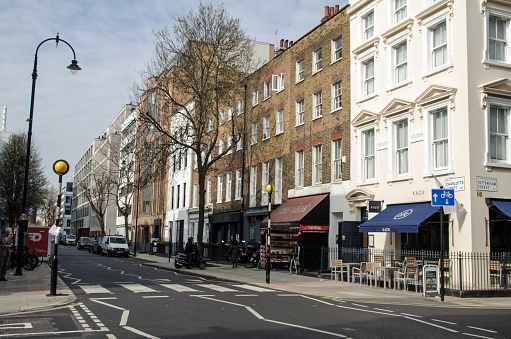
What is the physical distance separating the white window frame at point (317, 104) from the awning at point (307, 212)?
451cm

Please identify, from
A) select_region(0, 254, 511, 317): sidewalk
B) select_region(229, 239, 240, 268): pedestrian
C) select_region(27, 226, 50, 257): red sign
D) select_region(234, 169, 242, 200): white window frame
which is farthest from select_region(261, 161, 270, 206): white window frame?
select_region(27, 226, 50, 257): red sign

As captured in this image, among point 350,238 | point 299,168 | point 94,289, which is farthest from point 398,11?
point 94,289

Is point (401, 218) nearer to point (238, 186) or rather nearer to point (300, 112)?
point (300, 112)

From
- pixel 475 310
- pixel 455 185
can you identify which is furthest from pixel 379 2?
pixel 475 310

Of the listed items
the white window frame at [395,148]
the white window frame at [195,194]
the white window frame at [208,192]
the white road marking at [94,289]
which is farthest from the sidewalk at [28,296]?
the white window frame at [195,194]

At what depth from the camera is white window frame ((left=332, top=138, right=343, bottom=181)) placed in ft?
83.1

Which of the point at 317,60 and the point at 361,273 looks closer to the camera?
the point at 361,273

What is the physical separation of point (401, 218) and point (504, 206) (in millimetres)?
3519

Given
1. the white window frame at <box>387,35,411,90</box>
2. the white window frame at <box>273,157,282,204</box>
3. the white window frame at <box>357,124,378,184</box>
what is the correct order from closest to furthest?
the white window frame at <box>387,35,411,90</box>, the white window frame at <box>357,124,378,184</box>, the white window frame at <box>273,157,282,204</box>

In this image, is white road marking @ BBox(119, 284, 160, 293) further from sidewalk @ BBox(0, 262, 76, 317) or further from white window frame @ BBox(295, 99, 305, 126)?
white window frame @ BBox(295, 99, 305, 126)

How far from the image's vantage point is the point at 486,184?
17.6 m

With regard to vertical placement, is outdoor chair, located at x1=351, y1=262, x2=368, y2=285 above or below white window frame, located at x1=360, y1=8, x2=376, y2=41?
below

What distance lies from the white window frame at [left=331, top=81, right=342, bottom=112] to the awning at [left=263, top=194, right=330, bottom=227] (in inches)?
181

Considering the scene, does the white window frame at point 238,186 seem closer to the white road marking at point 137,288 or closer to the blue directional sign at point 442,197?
the white road marking at point 137,288
